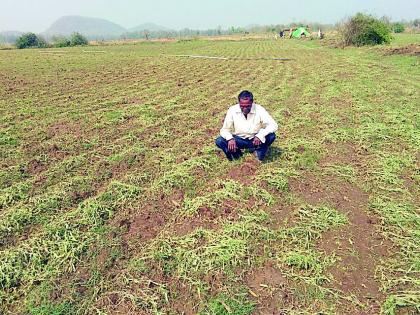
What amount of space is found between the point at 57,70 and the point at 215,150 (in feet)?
48.6

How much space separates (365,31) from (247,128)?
29.0 m

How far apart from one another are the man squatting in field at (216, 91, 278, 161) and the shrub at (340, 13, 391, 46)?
28.9m

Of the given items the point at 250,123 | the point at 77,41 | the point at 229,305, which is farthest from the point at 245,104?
the point at 77,41

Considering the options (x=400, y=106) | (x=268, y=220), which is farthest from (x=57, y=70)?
(x=268, y=220)

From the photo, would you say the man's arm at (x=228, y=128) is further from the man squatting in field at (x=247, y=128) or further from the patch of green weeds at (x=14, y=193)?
the patch of green weeds at (x=14, y=193)

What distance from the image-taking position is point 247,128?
5844mm

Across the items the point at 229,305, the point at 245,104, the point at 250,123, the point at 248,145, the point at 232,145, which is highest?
the point at 245,104

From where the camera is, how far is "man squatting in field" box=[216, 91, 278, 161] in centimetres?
560

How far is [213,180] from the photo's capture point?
219 inches

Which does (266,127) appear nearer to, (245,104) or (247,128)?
(247,128)

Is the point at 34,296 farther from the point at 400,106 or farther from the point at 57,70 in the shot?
the point at 57,70

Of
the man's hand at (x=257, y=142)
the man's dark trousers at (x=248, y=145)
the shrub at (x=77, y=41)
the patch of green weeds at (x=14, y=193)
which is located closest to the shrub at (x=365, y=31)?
the man's dark trousers at (x=248, y=145)

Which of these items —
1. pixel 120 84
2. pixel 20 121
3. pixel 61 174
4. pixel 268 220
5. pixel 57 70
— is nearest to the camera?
pixel 268 220

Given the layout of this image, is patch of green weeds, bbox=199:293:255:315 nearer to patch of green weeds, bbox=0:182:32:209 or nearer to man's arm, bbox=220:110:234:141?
man's arm, bbox=220:110:234:141
